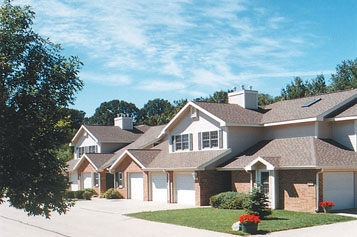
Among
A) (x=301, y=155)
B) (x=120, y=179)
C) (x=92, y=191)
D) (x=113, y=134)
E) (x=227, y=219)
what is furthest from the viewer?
(x=113, y=134)

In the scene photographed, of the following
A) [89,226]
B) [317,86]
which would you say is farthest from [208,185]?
[317,86]

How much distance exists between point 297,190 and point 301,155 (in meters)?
2.00

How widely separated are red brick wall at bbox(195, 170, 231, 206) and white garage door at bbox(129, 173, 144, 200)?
25.1 feet

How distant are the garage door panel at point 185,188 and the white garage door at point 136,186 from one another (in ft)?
16.0

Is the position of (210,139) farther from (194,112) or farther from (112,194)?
(112,194)

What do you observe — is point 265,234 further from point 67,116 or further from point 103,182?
point 103,182

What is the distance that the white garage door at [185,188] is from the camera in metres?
32.2

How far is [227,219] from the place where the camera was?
2270 cm

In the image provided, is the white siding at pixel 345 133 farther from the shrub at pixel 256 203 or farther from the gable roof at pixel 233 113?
the shrub at pixel 256 203

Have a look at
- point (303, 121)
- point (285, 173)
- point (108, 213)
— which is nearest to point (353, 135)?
point (303, 121)

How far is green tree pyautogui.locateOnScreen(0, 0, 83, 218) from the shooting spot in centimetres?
952

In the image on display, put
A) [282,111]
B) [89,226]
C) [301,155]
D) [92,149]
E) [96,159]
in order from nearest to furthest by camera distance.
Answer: [89,226] → [301,155] → [282,111] → [96,159] → [92,149]

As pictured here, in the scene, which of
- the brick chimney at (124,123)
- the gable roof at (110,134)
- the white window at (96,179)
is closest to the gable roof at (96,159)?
the white window at (96,179)

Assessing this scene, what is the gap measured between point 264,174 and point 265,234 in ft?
32.7
